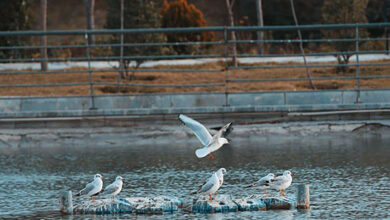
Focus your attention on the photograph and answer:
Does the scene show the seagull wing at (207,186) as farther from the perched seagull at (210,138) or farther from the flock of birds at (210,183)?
the perched seagull at (210,138)

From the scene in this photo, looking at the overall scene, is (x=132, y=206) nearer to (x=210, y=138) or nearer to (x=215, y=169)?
(x=210, y=138)

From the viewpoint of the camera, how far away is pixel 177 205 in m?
10.2

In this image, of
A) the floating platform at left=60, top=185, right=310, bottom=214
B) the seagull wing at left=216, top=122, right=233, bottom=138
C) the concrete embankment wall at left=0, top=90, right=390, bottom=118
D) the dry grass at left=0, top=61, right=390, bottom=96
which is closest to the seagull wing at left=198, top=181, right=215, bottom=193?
the floating platform at left=60, top=185, right=310, bottom=214

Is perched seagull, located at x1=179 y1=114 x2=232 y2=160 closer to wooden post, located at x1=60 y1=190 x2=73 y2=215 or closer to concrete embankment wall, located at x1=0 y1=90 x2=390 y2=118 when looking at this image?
wooden post, located at x1=60 y1=190 x2=73 y2=215

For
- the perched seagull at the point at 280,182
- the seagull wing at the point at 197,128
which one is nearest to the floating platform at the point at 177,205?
the perched seagull at the point at 280,182

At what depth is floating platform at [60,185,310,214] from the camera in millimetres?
9961

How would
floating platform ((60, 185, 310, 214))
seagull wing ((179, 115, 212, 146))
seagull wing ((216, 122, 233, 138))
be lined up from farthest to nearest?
1. seagull wing ((179, 115, 212, 146))
2. seagull wing ((216, 122, 233, 138))
3. floating platform ((60, 185, 310, 214))

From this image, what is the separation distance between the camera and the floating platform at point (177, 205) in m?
9.96

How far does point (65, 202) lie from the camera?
1002 centimetres

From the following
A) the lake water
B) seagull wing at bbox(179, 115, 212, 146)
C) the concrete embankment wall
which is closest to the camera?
the lake water

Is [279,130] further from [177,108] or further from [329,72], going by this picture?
[329,72]

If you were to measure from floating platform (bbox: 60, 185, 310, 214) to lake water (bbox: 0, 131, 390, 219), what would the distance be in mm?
140

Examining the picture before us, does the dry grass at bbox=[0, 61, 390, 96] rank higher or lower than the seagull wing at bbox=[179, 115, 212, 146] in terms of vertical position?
higher

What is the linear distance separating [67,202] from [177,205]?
1.40 meters
